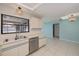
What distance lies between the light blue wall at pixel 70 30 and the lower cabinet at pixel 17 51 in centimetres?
441

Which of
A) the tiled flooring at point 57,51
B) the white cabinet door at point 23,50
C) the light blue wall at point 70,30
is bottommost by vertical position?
the tiled flooring at point 57,51

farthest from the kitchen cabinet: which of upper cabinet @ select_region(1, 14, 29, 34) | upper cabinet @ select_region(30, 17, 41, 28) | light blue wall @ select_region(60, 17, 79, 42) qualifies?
light blue wall @ select_region(60, 17, 79, 42)

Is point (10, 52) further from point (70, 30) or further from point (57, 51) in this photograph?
point (70, 30)

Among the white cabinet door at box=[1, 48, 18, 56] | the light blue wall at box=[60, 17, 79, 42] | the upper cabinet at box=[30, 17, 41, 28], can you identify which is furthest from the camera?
the light blue wall at box=[60, 17, 79, 42]

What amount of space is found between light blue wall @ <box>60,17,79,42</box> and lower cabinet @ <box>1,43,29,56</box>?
4410 mm

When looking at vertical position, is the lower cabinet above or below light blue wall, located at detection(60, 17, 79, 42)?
below

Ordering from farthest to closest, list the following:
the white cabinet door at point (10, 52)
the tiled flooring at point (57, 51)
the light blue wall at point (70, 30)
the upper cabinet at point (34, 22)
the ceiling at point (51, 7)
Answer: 1. the light blue wall at point (70, 30)
2. the upper cabinet at point (34, 22)
3. the tiled flooring at point (57, 51)
4. the ceiling at point (51, 7)
5. the white cabinet door at point (10, 52)

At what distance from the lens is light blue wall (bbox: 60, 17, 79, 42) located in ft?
20.8

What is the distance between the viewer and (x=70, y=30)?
6.86 meters

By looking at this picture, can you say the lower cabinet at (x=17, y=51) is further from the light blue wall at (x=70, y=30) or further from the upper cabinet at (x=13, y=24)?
the light blue wall at (x=70, y=30)

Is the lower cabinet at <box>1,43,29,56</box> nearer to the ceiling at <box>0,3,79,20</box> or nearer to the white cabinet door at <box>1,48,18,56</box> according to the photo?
the white cabinet door at <box>1,48,18,56</box>

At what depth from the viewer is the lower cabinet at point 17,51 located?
2.44 meters

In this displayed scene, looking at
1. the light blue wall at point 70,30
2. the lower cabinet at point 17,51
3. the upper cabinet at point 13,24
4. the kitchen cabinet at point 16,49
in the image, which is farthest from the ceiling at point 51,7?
the light blue wall at point 70,30

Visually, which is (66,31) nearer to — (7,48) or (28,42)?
(28,42)
